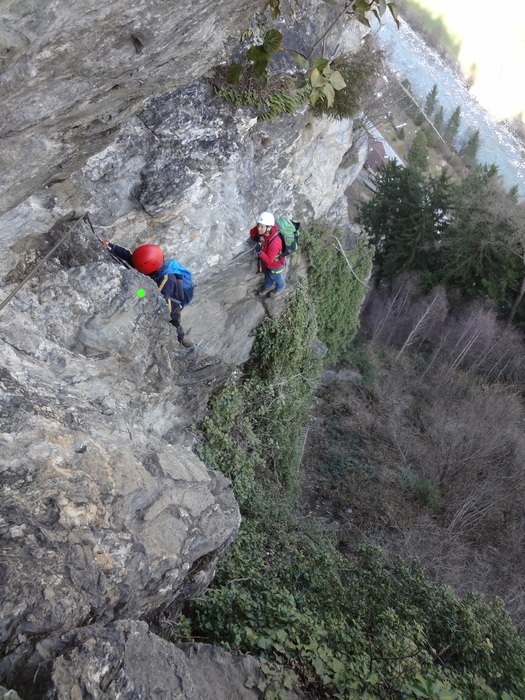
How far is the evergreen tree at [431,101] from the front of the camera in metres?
46.1

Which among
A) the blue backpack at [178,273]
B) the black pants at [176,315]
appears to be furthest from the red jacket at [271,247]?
the black pants at [176,315]

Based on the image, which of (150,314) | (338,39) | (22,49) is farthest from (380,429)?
(22,49)

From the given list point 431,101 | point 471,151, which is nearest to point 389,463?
point 471,151

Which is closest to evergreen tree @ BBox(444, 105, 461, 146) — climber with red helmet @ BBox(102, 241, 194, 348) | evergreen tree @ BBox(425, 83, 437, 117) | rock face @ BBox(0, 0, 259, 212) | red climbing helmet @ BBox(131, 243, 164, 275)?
evergreen tree @ BBox(425, 83, 437, 117)

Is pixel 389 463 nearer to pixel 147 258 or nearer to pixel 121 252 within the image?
pixel 147 258

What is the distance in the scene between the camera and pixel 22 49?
2.71 meters

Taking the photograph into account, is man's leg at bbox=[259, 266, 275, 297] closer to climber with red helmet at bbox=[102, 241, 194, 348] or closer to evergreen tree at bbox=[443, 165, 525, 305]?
climber with red helmet at bbox=[102, 241, 194, 348]

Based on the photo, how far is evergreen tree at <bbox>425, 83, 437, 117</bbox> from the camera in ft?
Answer: 151

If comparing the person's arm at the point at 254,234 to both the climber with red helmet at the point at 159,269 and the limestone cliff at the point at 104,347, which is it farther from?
the climber with red helmet at the point at 159,269

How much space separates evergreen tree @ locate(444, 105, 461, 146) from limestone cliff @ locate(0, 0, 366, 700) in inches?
1789

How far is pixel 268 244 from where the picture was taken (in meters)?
8.12

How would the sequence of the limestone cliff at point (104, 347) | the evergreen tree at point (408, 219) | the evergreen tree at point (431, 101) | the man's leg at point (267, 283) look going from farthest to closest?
1. the evergreen tree at point (431, 101)
2. the evergreen tree at point (408, 219)
3. the man's leg at point (267, 283)
4. the limestone cliff at point (104, 347)

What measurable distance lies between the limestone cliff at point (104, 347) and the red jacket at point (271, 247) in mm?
773

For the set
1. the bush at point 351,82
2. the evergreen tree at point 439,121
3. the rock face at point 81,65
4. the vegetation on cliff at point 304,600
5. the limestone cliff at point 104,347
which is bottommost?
the vegetation on cliff at point 304,600
